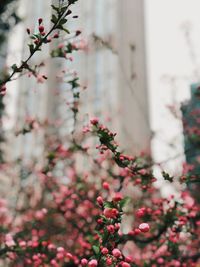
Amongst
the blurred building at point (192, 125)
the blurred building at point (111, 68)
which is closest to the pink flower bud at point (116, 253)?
the blurred building at point (192, 125)

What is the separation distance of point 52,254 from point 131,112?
43.4m

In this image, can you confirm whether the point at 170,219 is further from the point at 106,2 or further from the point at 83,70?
the point at 106,2

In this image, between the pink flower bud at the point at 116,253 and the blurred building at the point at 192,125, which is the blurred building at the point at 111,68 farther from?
the pink flower bud at the point at 116,253

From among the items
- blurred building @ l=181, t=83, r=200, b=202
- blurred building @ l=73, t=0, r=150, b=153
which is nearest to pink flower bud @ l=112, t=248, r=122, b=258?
blurred building @ l=181, t=83, r=200, b=202

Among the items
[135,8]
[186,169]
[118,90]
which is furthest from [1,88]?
[135,8]

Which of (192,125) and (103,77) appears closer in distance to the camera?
(192,125)

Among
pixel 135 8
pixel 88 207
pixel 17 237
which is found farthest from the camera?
pixel 135 8

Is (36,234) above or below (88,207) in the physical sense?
below

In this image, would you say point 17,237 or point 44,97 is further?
point 44,97

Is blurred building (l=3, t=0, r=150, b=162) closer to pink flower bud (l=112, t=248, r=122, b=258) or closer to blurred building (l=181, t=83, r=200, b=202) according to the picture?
blurred building (l=181, t=83, r=200, b=202)

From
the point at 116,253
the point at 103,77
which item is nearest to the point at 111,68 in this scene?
the point at 103,77

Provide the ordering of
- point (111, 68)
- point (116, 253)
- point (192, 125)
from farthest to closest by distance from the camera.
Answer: point (111, 68), point (192, 125), point (116, 253)

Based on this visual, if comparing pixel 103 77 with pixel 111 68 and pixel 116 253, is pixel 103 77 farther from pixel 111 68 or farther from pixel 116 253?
pixel 116 253

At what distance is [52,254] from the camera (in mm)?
4859
